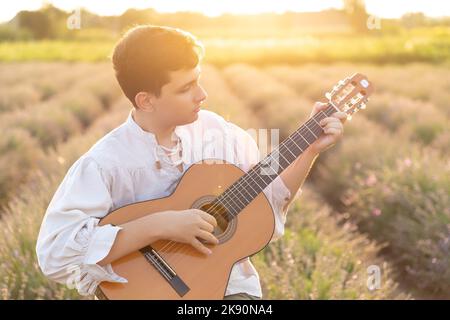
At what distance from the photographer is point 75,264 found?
1.92 m

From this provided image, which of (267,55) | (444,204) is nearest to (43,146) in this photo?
(444,204)

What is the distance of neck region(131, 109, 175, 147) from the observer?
2.15 meters

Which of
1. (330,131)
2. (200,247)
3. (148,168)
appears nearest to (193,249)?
(200,247)

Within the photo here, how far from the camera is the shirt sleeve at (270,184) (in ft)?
7.25

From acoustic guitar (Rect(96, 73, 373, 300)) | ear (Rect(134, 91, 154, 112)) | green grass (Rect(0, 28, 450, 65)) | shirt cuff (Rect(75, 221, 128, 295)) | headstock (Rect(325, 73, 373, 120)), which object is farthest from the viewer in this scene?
green grass (Rect(0, 28, 450, 65))

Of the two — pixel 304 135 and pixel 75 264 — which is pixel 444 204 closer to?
pixel 304 135

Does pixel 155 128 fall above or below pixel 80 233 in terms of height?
above

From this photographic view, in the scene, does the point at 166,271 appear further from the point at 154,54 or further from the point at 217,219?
the point at 154,54

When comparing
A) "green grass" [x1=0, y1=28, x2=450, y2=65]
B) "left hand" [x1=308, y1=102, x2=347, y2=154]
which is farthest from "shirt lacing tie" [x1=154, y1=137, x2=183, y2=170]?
"green grass" [x1=0, y1=28, x2=450, y2=65]

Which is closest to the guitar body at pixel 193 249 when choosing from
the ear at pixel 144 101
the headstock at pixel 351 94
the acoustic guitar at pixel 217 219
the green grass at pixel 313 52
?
the acoustic guitar at pixel 217 219

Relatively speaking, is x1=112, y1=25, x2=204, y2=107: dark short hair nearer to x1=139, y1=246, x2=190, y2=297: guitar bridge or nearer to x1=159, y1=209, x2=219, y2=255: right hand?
x1=159, y1=209, x2=219, y2=255: right hand

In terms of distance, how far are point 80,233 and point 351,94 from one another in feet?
3.32

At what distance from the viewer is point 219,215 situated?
83.9 inches

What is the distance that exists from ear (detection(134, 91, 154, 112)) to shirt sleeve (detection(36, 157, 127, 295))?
0.26 meters
